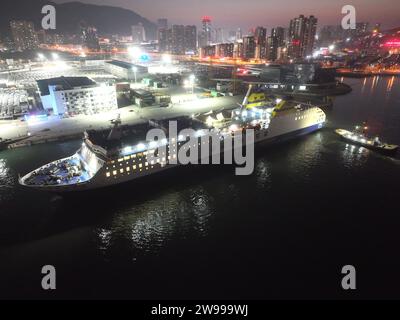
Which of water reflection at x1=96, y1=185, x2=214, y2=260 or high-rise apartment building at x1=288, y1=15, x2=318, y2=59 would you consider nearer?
water reflection at x1=96, y1=185, x2=214, y2=260

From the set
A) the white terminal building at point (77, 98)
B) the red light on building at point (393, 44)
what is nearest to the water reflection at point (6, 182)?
the white terminal building at point (77, 98)

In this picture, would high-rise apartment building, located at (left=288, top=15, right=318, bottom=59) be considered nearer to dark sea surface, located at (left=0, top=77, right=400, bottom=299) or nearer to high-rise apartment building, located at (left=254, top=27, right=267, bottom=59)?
high-rise apartment building, located at (left=254, top=27, right=267, bottom=59)

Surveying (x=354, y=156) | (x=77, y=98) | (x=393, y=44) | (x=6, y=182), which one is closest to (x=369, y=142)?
(x=354, y=156)

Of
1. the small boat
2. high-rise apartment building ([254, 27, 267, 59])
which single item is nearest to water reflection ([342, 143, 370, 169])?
the small boat
